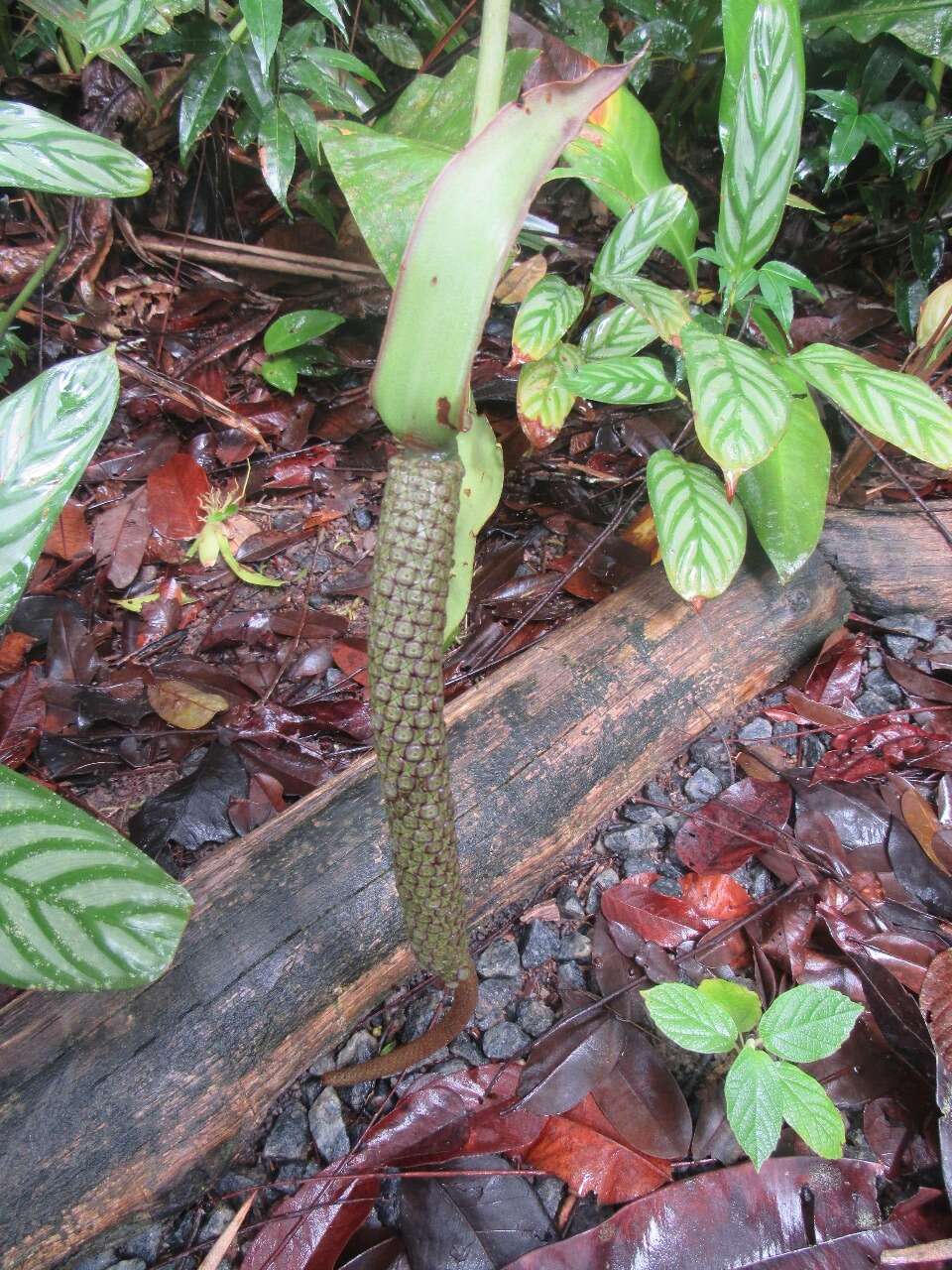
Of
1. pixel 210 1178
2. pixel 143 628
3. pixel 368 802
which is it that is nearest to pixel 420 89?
pixel 143 628

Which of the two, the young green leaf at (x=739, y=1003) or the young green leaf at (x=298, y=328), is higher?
the young green leaf at (x=298, y=328)

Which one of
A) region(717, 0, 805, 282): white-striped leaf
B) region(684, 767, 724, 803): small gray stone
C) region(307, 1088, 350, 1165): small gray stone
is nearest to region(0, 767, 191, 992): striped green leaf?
region(307, 1088, 350, 1165): small gray stone

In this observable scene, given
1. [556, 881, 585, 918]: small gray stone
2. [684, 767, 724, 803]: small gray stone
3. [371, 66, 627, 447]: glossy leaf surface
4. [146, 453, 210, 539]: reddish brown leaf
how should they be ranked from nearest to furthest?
[371, 66, 627, 447]: glossy leaf surface, [556, 881, 585, 918]: small gray stone, [684, 767, 724, 803]: small gray stone, [146, 453, 210, 539]: reddish brown leaf

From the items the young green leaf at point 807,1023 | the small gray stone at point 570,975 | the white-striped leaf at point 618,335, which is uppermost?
the white-striped leaf at point 618,335

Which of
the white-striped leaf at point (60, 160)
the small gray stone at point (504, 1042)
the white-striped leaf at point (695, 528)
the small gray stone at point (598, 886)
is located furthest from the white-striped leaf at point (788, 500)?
the white-striped leaf at point (60, 160)

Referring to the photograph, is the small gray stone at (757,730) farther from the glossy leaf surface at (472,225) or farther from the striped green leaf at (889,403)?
the glossy leaf surface at (472,225)

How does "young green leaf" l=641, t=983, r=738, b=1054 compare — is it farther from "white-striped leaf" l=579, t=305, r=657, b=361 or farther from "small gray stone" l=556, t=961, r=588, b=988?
"white-striped leaf" l=579, t=305, r=657, b=361
